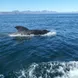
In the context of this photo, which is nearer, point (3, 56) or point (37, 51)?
point (3, 56)

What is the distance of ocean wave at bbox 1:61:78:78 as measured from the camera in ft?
56.9

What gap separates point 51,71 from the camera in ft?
59.4

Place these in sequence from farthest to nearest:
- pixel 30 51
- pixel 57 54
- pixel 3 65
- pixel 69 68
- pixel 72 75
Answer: pixel 30 51
pixel 57 54
pixel 3 65
pixel 69 68
pixel 72 75

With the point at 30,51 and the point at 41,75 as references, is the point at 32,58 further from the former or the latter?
the point at 41,75

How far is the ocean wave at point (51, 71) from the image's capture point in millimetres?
17328

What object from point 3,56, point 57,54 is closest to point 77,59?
point 57,54

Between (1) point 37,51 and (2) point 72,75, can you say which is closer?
(2) point 72,75

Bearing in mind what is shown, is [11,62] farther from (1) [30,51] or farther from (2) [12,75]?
(1) [30,51]

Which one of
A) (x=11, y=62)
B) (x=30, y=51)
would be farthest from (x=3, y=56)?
(x=30, y=51)

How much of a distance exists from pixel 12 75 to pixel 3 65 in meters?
2.94

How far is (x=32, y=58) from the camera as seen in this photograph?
2244 cm

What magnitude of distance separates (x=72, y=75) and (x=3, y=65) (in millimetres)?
7563

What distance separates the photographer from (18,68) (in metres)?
19.1

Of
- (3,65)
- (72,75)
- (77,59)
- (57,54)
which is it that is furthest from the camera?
(57,54)
